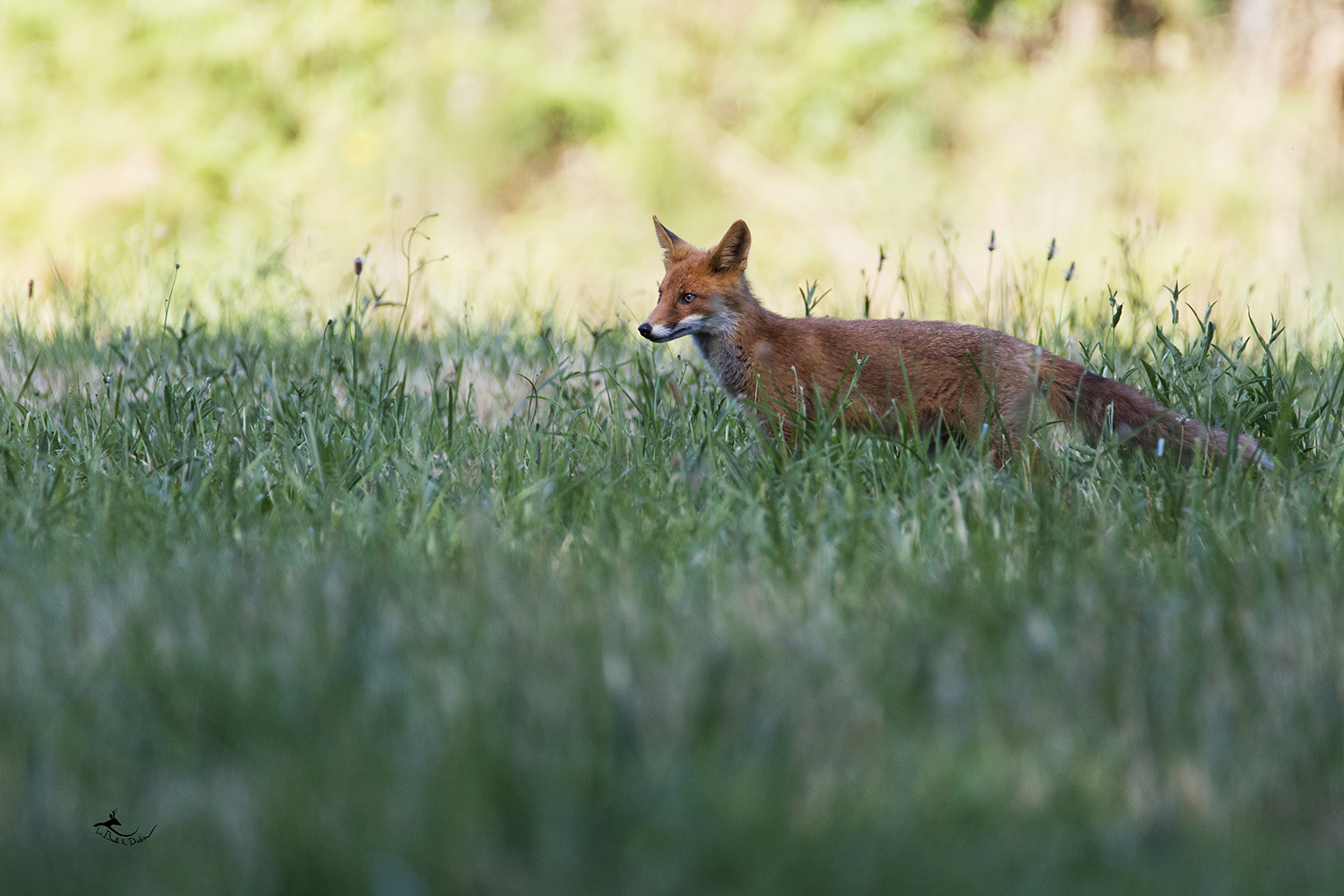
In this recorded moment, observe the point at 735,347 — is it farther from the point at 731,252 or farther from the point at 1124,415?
the point at 1124,415

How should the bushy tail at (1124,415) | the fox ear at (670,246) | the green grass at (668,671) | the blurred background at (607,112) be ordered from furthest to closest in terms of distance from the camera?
1. the blurred background at (607,112)
2. the fox ear at (670,246)
3. the bushy tail at (1124,415)
4. the green grass at (668,671)

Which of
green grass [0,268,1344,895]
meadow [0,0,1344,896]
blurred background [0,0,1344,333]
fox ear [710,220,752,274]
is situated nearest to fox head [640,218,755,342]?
fox ear [710,220,752,274]

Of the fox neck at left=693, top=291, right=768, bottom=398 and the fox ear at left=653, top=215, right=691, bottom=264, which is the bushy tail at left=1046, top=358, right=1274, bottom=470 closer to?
the fox neck at left=693, top=291, right=768, bottom=398

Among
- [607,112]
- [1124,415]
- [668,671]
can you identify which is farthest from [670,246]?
[607,112]

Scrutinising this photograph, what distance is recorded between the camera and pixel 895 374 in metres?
4.12

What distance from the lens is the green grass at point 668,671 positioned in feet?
5.14

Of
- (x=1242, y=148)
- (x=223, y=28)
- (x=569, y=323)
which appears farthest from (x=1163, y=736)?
(x=223, y=28)

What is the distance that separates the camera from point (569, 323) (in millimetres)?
6742

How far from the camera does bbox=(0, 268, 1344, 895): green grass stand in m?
1.57

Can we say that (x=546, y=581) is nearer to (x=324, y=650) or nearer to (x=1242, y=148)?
(x=324, y=650)

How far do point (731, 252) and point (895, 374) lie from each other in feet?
3.23

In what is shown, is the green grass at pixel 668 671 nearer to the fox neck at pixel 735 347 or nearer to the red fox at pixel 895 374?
the red fox at pixel 895 374

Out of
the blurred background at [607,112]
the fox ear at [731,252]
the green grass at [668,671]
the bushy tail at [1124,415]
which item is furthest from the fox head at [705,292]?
the blurred background at [607,112]

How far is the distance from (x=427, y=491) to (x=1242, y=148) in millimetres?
10394
